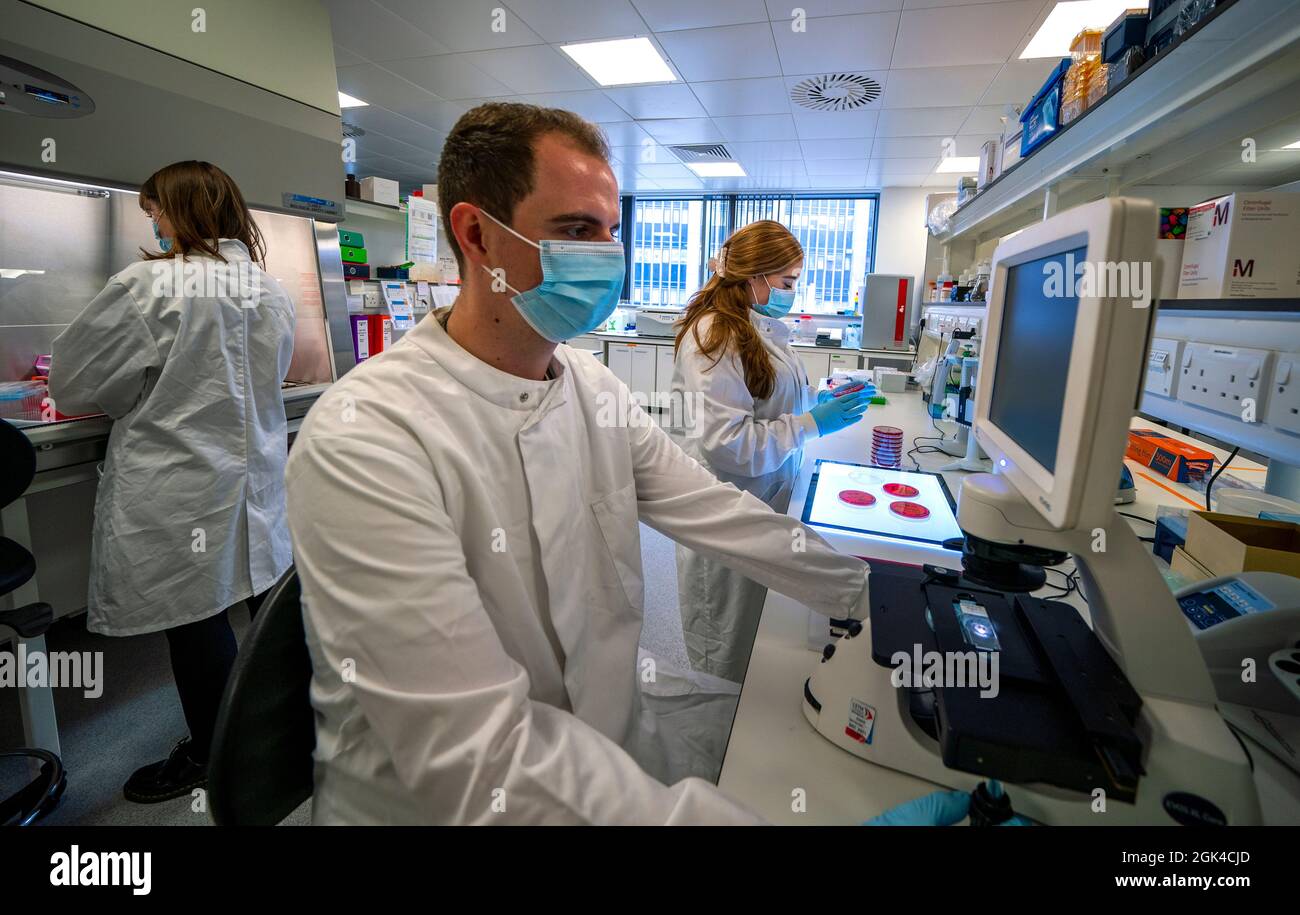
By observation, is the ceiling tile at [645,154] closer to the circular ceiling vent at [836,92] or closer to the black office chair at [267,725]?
the circular ceiling vent at [836,92]

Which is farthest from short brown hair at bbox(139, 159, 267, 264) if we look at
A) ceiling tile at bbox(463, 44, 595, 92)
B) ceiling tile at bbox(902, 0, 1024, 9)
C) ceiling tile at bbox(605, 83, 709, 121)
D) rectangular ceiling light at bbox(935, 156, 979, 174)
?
rectangular ceiling light at bbox(935, 156, 979, 174)

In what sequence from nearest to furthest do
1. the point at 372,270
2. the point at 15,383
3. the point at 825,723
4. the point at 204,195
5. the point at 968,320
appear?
the point at 825,723, the point at 204,195, the point at 15,383, the point at 968,320, the point at 372,270

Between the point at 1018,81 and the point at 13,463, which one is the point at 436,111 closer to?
the point at 1018,81

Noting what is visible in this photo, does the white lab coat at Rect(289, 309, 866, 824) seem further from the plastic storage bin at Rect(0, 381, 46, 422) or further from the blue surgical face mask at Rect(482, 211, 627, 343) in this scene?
the plastic storage bin at Rect(0, 381, 46, 422)

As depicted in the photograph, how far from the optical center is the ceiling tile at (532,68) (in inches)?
150

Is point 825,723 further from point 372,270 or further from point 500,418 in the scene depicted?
point 372,270

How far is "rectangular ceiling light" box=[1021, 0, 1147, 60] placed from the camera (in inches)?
115

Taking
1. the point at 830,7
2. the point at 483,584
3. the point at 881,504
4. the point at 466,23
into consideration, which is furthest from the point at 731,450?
the point at 466,23

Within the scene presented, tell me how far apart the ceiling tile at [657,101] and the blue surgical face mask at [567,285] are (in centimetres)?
384

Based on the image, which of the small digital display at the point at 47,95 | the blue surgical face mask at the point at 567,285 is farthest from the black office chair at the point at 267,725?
the small digital display at the point at 47,95

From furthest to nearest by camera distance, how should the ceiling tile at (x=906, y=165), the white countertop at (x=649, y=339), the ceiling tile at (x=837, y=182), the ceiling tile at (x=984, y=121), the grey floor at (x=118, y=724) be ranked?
the ceiling tile at (x=837, y=182)
the white countertop at (x=649, y=339)
the ceiling tile at (x=906, y=165)
the ceiling tile at (x=984, y=121)
the grey floor at (x=118, y=724)

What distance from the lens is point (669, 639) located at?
2.51 metres
